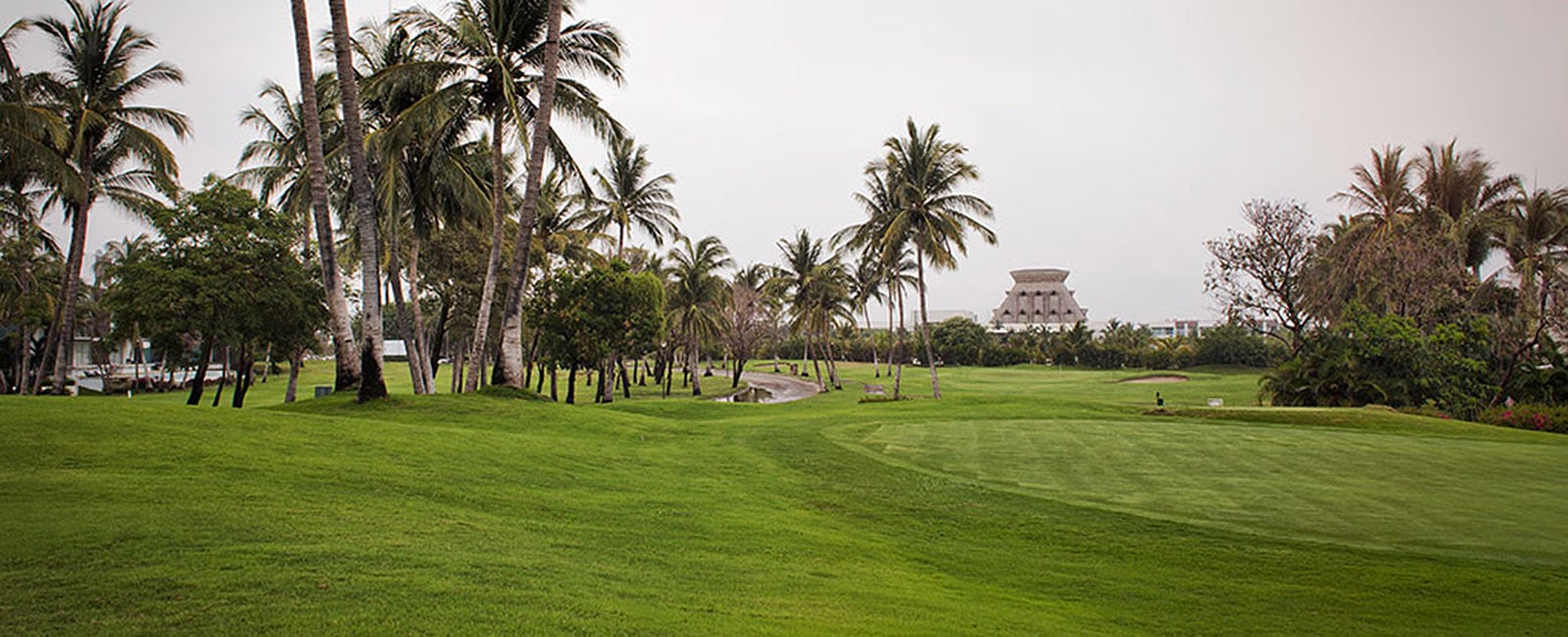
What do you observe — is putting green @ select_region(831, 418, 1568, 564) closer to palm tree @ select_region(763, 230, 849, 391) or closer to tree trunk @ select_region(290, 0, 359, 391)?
tree trunk @ select_region(290, 0, 359, 391)

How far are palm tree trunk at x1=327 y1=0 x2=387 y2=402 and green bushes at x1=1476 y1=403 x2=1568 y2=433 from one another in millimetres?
28151

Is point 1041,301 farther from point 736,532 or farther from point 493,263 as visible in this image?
point 736,532

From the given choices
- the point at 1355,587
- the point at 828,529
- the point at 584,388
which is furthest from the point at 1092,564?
the point at 584,388

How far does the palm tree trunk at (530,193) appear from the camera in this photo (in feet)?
A: 63.4

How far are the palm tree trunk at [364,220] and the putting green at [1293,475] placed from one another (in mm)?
10010

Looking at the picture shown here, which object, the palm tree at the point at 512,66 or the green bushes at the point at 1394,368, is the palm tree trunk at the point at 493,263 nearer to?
the palm tree at the point at 512,66

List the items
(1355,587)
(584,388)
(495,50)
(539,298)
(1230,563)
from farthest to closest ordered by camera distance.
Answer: (584,388) → (539,298) → (495,50) → (1230,563) → (1355,587)

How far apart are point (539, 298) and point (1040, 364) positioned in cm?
5387

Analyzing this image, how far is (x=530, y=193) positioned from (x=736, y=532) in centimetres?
1392

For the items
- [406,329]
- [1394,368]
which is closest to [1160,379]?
[1394,368]

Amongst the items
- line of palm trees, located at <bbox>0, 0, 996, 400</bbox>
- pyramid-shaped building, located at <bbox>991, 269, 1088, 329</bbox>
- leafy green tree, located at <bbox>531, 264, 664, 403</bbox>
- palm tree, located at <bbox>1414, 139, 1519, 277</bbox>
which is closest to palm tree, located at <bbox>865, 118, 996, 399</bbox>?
line of palm trees, located at <bbox>0, 0, 996, 400</bbox>

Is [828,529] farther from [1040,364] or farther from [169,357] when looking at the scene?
[1040,364]

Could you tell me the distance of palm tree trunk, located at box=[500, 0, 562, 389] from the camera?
761 inches

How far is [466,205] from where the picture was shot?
879 inches
